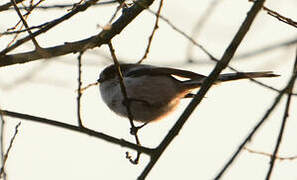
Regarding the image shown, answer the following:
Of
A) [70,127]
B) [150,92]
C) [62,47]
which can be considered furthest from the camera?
[150,92]

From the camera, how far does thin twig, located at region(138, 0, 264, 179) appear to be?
3.46 metres

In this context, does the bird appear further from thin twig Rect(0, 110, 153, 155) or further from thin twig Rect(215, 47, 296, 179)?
thin twig Rect(215, 47, 296, 179)

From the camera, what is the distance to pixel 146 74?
584 centimetres

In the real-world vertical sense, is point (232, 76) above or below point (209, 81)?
below

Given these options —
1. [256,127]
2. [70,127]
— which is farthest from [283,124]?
[70,127]

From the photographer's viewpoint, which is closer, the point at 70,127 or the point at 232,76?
the point at 70,127

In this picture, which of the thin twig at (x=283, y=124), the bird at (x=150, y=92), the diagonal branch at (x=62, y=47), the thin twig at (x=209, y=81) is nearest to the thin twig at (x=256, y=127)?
the thin twig at (x=283, y=124)

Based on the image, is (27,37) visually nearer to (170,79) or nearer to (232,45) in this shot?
(232,45)

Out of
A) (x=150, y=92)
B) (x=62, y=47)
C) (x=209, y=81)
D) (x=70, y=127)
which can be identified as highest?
(x=209, y=81)

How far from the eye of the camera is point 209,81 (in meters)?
3.61

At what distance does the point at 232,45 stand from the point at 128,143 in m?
0.98

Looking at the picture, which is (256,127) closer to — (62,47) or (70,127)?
(70,127)

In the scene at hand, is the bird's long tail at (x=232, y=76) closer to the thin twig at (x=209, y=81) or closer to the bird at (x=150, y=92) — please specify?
the bird at (x=150, y=92)

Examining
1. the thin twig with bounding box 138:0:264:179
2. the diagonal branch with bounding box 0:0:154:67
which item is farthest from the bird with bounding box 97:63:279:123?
the thin twig with bounding box 138:0:264:179
